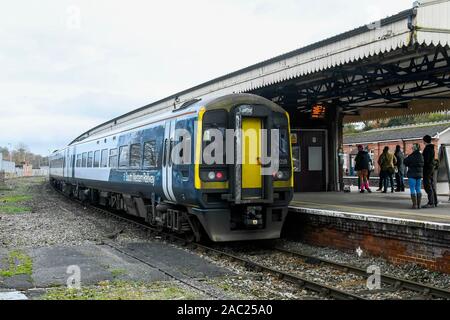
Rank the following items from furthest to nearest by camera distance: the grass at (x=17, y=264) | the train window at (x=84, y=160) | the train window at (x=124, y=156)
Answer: the train window at (x=84, y=160), the train window at (x=124, y=156), the grass at (x=17, y=264)

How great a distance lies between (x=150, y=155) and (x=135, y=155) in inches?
57.0

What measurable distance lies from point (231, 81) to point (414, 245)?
7823mm

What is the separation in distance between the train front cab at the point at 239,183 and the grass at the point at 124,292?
2.65 metres

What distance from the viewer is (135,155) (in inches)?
547

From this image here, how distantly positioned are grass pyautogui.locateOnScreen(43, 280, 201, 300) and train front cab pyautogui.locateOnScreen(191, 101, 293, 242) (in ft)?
8.68

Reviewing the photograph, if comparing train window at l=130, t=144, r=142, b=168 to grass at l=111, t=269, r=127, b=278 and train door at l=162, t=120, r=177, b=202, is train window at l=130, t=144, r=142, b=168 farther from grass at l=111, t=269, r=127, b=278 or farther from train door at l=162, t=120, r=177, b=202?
grass at l=111, t=269, r=127, b=278

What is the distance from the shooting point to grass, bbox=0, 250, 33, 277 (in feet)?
27.1

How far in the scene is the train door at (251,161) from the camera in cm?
1014

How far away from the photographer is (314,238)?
1134 cm

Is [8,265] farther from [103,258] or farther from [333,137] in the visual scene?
[333,137]

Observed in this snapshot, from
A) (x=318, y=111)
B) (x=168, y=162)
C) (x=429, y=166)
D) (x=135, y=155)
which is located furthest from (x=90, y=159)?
(x=429, y=166)

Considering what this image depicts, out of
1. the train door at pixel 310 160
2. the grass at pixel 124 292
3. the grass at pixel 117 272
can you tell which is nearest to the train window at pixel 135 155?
the grass at pixel 117 272

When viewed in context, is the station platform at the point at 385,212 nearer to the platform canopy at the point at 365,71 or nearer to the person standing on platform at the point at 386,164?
the platform canopy at the point at 365,71
